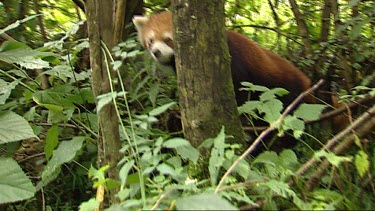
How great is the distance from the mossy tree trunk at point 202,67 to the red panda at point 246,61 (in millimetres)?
1335

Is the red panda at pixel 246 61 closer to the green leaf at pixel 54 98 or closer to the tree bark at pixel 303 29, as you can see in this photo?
the tree bark at pixel 303 29

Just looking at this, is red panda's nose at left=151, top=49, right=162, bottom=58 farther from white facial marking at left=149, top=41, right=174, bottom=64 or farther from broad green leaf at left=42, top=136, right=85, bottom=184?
broad green leaf at left=42, top=136, right=85, bottom=184

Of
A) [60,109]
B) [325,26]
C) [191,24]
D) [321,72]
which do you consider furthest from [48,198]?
[325,26]

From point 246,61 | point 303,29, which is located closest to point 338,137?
point 246,61

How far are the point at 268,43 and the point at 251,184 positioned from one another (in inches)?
122

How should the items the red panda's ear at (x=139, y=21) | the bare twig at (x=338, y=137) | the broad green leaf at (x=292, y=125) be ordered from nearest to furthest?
the broad green leaf at (x=292, y=125) → the bare twig at (x=338, y=137) → the red panda's ear at (x=139, y=21)

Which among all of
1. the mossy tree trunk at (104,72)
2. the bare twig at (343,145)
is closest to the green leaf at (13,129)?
the mossy tree trunk at (104,72)

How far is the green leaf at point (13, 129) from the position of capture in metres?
2.28

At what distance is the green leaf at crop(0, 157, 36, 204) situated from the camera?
6.76 ft

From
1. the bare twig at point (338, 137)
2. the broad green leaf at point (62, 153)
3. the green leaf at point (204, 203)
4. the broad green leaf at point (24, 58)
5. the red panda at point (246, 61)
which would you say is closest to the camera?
the green leaf at point (204, 203)

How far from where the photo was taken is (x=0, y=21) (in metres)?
3.77

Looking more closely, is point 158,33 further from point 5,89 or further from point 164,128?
point 5,89

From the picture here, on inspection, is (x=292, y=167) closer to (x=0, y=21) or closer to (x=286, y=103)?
(x=286, y=103)

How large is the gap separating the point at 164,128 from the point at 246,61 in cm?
96
